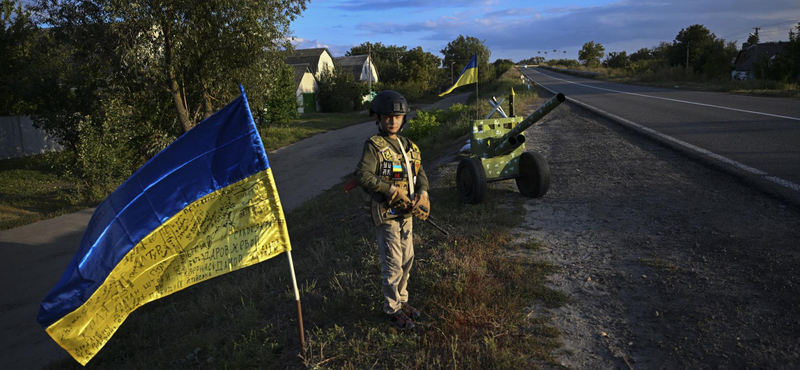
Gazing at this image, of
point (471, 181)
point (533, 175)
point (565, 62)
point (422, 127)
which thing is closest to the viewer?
point (471, 181)

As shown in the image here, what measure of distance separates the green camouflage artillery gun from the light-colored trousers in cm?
290

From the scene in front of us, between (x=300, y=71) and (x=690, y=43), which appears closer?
(x=300, y=71)

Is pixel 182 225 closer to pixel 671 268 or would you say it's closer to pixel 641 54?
pixel 671 268

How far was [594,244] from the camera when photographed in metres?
4.98

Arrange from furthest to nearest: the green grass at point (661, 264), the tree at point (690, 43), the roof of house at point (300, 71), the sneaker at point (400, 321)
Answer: the tree at point (690, 43) → the roof of house at point (300, 71) → the green grass at point (661, 264) → the sneaker at point (400, 321)

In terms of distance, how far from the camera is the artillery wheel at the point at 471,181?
6.38 metres

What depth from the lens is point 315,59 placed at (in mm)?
46844

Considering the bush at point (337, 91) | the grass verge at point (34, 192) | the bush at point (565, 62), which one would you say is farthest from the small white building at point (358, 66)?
the bush at point (565, 62)

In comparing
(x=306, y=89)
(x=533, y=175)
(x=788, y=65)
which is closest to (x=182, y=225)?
(x=533, y=175)

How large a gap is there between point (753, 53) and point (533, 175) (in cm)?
6662

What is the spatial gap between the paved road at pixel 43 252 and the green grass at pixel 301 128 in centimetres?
279

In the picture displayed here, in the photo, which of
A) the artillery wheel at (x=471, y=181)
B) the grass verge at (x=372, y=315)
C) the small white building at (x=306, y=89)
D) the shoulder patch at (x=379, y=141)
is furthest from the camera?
the small white building at (x=306, y=89)

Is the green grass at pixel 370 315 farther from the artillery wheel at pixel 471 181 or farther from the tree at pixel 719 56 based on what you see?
the tree at pixel 719 56

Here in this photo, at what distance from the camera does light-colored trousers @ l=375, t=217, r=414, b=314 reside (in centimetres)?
356
